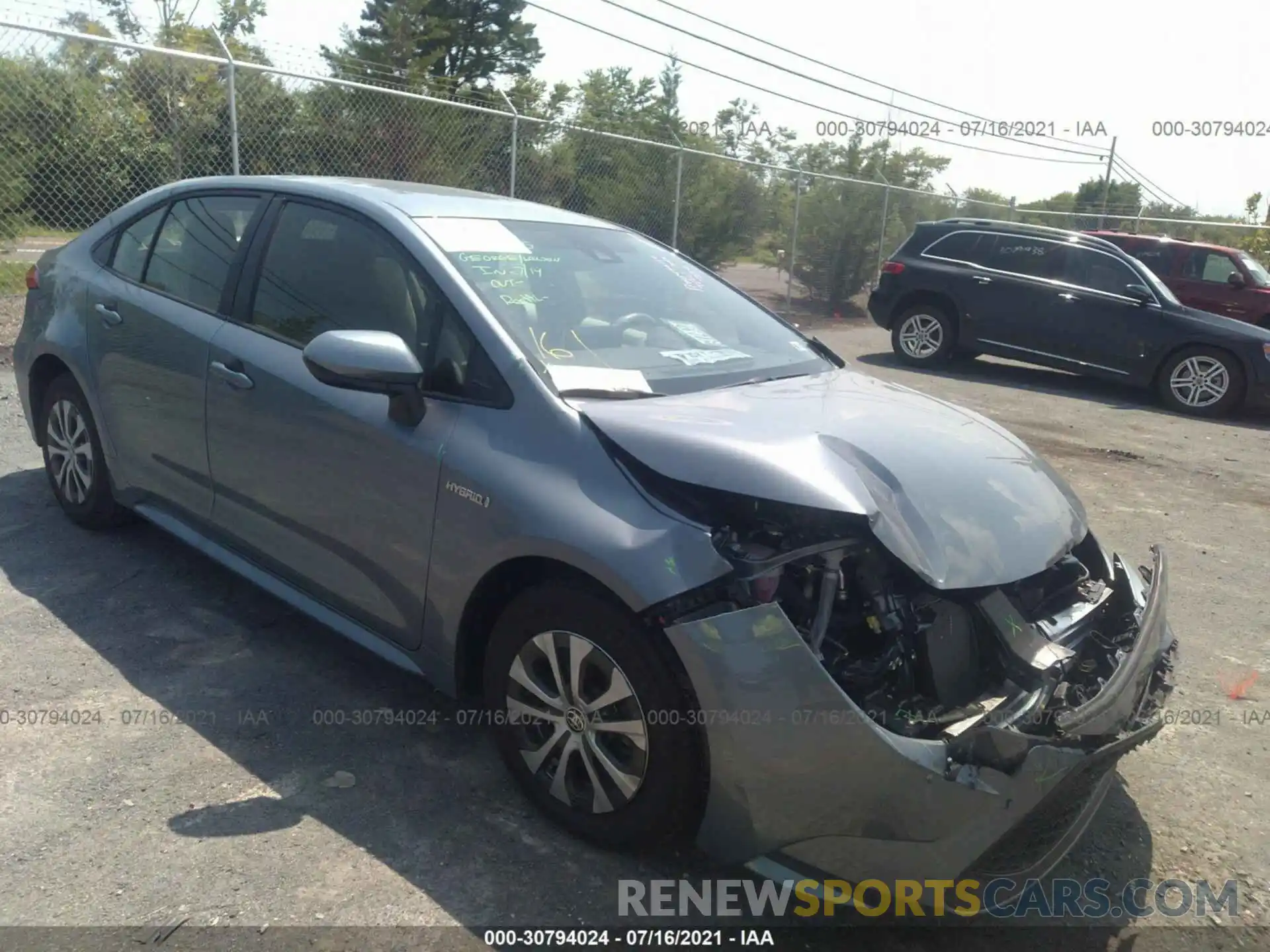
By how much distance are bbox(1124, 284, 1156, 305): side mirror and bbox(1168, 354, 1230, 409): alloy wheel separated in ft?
2.46

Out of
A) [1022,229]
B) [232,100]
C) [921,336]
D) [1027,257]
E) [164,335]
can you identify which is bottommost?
[921,336]

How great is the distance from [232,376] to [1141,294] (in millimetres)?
9904

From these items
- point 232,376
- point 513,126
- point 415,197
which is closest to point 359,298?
point 415,197

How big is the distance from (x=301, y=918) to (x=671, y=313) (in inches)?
88.6

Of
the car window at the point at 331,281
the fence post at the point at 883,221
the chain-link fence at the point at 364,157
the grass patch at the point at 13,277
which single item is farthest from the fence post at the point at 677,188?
the car window at the point at 331,281

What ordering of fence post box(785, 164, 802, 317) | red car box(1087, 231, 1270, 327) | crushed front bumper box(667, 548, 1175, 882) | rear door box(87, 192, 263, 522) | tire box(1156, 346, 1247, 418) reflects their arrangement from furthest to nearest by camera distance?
fence post box(785, 164, 802, 317) < red car box(1087, 231, 1270, 327) < tire box(1156, 346, 1247, 418) < rear door box(87, 192, 263, 522) < crushed front bumper box(667, 548, 1175, 882)

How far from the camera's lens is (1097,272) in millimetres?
10984

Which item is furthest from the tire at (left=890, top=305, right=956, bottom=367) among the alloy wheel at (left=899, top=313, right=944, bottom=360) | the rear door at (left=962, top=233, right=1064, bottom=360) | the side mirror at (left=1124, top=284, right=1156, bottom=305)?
the side mirror at (left=1124, top=284, right=1156, bottom=305)

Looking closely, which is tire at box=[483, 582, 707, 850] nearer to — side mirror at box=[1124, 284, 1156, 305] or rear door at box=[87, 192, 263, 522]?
rear door at box=[87, 192, 263, 522]

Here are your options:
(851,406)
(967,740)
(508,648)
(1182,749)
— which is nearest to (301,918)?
(508,648)

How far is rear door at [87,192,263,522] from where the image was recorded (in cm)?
376

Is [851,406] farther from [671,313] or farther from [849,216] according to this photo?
[849,216]

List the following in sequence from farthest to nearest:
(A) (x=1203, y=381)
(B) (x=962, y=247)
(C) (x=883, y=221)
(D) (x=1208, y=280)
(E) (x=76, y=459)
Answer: (C) (x=883, y=221), (D) (x=1208, y=280), (B) (x=962, y=247), (A) (x=1203, y=381), (E) (x=76, y=459)

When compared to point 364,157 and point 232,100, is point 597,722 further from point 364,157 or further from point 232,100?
point 364,157
